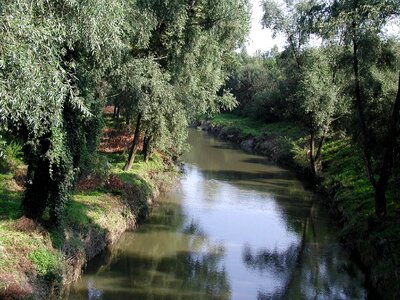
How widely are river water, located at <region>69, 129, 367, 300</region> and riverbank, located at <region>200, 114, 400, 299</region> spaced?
927 mm

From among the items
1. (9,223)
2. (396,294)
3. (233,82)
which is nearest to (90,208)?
(9,223)

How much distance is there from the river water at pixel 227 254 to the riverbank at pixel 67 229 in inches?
30.7

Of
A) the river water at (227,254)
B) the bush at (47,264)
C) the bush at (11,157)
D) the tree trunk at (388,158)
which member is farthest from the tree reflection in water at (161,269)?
the tree trunk at (388,158)

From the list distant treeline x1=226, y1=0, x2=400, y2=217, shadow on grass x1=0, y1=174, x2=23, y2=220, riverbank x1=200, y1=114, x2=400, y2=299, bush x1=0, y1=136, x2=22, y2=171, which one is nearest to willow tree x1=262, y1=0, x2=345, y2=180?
distant treeline x1=226, y1=0, x2=400, y2=217

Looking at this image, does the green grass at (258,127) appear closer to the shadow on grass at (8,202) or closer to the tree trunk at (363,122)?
the tree trunk at (363,122)

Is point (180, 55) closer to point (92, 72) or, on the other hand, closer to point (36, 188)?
point (92, 72)

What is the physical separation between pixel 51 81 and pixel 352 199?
825 inches

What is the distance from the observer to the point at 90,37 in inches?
442

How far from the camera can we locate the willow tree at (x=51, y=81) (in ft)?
28.9

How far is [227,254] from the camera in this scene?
802 inches

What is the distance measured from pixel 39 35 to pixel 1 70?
41.9 inches

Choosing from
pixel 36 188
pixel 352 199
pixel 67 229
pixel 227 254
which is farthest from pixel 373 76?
pixel 36 188

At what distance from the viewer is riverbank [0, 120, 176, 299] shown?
42.7ft

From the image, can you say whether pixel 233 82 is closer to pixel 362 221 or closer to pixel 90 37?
pixel 362 221
